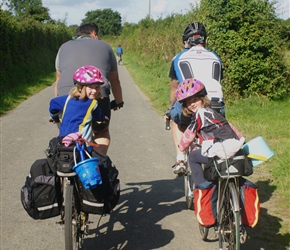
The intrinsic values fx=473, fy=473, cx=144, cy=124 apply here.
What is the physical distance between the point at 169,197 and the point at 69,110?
8.22 ft

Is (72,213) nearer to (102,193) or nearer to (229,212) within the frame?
(102,193)

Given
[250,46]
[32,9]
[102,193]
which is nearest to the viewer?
[102,193]

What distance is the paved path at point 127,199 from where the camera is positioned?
4766 millimetres

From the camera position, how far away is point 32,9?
6688 centimetres

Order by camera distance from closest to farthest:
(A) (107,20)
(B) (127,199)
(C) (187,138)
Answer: (C) (187,138), (B) (127,199), (A) (107,20)

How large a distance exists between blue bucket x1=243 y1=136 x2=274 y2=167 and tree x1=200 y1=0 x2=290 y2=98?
28.7 feet

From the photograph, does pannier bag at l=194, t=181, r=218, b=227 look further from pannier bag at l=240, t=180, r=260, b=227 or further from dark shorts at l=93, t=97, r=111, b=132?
dark shorts at l=93, t=97, r=111, b=132

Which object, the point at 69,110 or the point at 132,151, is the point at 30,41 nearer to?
the point at 132,151

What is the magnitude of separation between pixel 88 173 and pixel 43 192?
21.1 inches

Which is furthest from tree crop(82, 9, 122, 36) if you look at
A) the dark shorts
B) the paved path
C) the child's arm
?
the child's arm

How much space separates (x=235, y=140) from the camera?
371cm

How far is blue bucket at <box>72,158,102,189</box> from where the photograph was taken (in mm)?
3586

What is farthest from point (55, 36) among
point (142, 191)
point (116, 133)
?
point (142, 191)

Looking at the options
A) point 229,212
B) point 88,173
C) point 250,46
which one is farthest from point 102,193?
point 250,46
